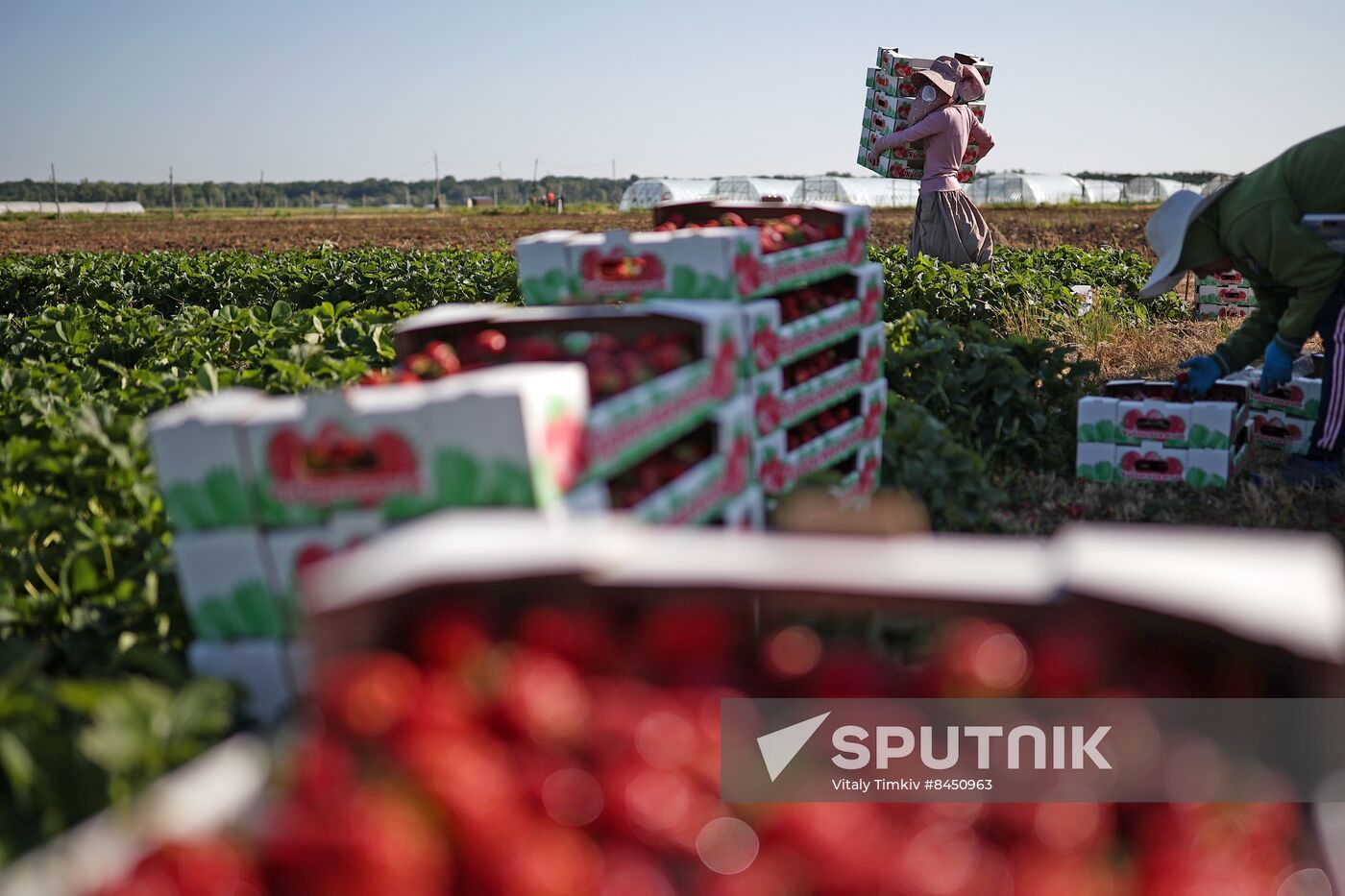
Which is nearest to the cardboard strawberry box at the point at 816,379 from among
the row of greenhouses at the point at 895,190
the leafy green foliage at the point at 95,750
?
the leafy green foliage at the point at 95,750

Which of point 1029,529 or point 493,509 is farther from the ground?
point 493,509

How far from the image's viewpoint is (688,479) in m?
2.61

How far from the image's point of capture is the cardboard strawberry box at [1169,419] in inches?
206

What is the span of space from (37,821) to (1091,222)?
36075mm

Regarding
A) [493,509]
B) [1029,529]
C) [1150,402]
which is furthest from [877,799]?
[1150,402]

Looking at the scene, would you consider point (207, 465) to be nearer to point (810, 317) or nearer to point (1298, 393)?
point (810, 317)

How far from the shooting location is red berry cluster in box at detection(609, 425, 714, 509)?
8.07 ft

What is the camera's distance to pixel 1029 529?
4.73 metres

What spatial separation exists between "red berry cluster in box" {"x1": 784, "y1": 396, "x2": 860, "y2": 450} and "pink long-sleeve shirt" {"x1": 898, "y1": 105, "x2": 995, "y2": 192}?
6.77 metres

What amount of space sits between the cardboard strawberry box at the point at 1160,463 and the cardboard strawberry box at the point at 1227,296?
221 inches

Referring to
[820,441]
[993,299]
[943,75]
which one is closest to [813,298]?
[820,441]

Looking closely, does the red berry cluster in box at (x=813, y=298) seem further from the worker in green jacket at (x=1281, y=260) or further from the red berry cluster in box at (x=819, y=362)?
the worker in green jacket at (x=1281, y=260)

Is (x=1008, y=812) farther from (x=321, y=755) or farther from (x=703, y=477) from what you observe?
(x=703, y=477)

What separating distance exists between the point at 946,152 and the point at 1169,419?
579 cm
